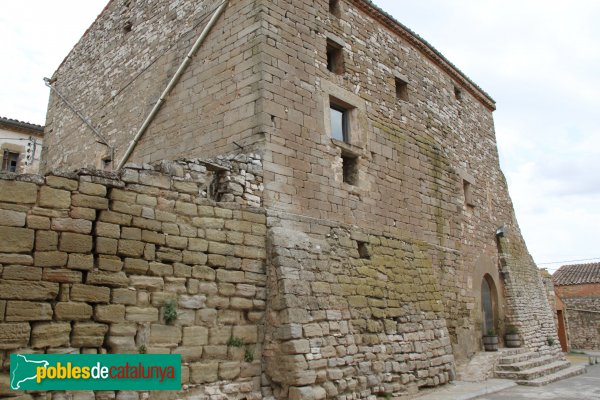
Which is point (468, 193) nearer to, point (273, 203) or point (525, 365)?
point (525, 365)

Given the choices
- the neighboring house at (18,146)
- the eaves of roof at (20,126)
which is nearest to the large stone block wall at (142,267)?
the neighboring house at (18,146)

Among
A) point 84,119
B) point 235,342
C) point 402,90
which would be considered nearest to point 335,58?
point 402,90

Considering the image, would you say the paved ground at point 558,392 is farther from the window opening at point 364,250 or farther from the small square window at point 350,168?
the small square window at point 350,168

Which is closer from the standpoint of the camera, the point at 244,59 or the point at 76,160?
the point at 244,59

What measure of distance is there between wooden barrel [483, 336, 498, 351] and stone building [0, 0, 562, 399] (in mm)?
289

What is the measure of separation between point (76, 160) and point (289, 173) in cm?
→ 702

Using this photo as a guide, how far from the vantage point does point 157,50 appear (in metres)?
10.3

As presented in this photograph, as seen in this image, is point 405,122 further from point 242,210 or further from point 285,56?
point 242,210

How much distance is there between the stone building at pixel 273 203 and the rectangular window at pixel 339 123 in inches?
1.2

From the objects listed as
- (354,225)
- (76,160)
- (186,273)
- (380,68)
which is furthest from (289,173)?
(76,160)

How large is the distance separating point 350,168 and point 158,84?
4.31m

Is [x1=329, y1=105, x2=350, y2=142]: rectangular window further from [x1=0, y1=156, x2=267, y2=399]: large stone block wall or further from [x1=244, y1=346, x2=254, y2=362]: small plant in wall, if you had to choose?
[x1=244, y1=346, x2=254, y2=362]: small plant in wall

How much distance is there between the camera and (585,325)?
72.2ft

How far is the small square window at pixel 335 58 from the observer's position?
921 centimetres
